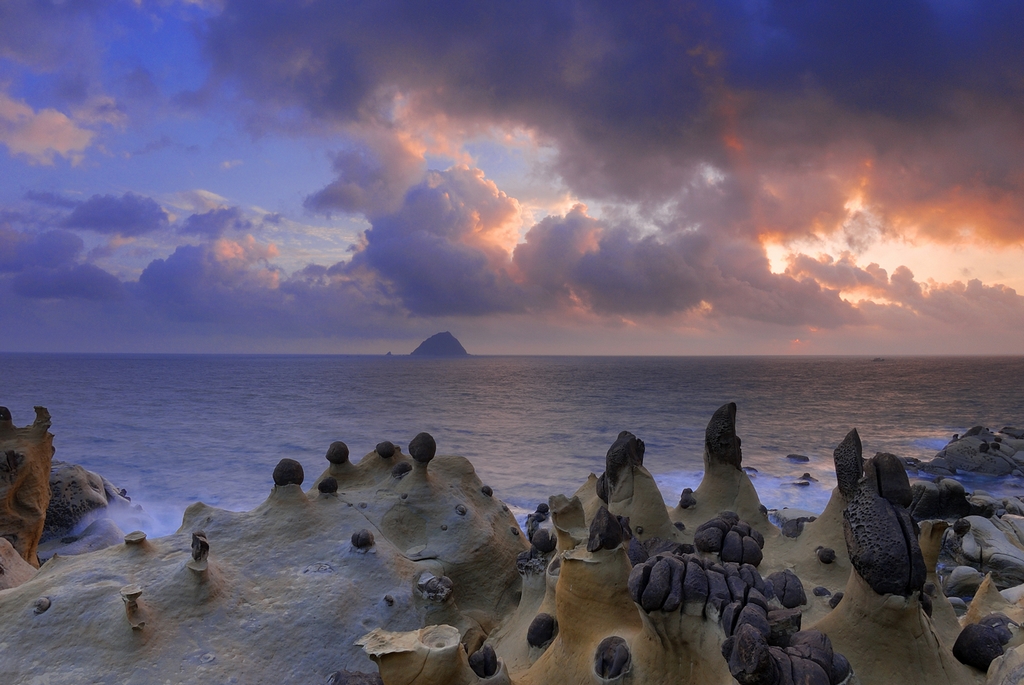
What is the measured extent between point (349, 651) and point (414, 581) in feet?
2.67

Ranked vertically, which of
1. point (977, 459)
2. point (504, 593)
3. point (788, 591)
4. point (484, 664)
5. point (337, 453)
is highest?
point (337, 453)

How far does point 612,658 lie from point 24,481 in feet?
28.9

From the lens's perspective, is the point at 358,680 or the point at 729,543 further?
the point at 729,543

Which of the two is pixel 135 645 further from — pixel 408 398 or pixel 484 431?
pixel 408 398

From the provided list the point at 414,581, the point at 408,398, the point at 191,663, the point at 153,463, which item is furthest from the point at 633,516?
the point at 408,398

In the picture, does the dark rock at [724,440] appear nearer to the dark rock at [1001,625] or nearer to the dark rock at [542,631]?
the dark rock at [1001,625]

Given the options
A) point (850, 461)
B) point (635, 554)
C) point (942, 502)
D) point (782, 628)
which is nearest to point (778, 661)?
point (782, 628)

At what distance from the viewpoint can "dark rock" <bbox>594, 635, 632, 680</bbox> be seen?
9.24 feet

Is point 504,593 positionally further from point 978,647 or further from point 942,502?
point 942,502

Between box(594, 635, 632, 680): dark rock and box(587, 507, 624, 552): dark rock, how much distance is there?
0.47 m

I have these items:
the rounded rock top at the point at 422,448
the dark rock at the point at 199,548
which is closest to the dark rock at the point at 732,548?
the rounded rock top at the point at 422,448

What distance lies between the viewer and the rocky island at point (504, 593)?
2545 millimetres

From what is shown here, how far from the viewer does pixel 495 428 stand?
129ft

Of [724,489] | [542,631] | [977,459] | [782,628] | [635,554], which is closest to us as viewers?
[782,628]
